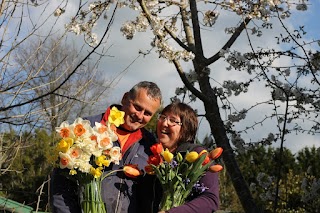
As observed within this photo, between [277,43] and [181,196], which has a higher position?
[277,43]

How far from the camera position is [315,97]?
6.18 metres

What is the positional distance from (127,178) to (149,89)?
1.37ft

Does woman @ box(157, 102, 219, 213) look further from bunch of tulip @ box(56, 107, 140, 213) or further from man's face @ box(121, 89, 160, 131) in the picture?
bunch of tulip @ box(56, 107, 140, 213)

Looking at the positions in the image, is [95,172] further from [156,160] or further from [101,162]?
[156,160]

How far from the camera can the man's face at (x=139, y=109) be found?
3049mm

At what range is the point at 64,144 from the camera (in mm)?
2869

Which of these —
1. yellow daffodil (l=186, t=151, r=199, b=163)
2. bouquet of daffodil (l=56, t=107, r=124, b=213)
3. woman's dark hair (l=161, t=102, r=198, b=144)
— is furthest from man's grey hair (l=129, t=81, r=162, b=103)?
yellow daffodil (l=186, t=151, r=199, b=163)

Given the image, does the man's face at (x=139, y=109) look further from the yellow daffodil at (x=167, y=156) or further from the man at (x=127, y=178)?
the yellow daffodil at (x=167, y=156)

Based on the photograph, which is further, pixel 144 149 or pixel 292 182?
pixel 292 182

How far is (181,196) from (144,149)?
378mm

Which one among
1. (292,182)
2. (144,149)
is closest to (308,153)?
(292,182)

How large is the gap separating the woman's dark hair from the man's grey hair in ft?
0.33

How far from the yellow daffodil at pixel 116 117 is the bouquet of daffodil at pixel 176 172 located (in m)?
0.20

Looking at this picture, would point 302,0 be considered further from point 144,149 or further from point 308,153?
point 308,153
